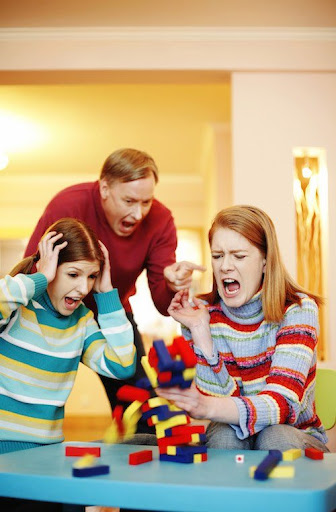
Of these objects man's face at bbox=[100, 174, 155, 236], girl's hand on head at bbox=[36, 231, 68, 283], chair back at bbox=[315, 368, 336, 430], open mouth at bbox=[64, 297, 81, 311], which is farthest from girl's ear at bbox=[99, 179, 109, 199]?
chair back at bbox=[315, 368, 336, 430]

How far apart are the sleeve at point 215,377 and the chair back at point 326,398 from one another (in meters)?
0.36

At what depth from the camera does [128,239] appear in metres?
2.61

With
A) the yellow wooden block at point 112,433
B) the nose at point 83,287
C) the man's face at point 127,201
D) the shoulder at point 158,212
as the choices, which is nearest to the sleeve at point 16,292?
the nose at point 83,287

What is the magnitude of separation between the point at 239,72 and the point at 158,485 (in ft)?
10.0

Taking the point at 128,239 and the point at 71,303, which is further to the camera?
the point at 128,239

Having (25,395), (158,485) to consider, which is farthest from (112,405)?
(158,485)

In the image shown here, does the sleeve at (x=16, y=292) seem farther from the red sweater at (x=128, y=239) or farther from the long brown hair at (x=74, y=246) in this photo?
the red sweater at (x=128, y=239)

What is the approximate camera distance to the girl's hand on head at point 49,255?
2004 mm

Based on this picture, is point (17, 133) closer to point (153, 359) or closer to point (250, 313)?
point (250, 313)

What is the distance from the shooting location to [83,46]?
3.75 meters

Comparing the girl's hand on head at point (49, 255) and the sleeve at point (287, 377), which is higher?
the girl's hand on head at point (49, 255)

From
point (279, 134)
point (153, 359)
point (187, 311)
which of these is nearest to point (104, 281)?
point (187, 311)

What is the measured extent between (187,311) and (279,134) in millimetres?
2054

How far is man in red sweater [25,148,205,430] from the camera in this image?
2.43 meters
